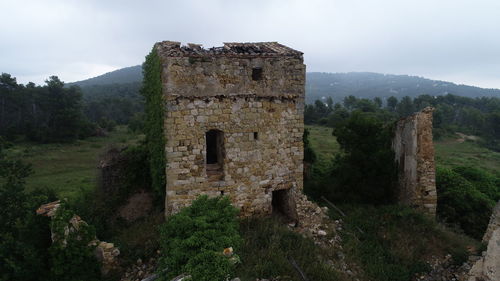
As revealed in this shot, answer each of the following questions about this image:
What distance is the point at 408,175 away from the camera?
11102 millimetres

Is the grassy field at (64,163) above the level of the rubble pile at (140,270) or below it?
below

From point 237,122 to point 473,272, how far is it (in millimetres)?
5978

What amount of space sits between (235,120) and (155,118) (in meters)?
2.37

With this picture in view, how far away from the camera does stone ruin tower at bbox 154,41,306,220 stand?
8.30m

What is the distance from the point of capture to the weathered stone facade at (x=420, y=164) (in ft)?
33.5

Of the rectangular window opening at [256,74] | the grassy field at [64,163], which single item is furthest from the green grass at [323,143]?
the rectangular window opening at [256,74]

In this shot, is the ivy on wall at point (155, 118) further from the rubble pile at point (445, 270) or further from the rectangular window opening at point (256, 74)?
the rubble pile at point (445, 270)

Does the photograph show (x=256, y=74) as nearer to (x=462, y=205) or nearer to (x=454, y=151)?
(x=462, y=205)

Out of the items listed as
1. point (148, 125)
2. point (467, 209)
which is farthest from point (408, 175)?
point (148, 125)

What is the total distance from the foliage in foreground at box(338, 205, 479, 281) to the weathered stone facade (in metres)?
0.88

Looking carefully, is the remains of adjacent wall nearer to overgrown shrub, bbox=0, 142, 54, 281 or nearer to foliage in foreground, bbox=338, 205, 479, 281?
foliage in foreground, bbox=338, 205, 479, 281

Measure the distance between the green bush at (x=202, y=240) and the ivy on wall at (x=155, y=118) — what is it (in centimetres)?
215

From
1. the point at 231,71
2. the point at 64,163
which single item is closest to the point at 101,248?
the point at 231,71

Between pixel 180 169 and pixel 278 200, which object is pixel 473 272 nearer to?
pixel 278 200
